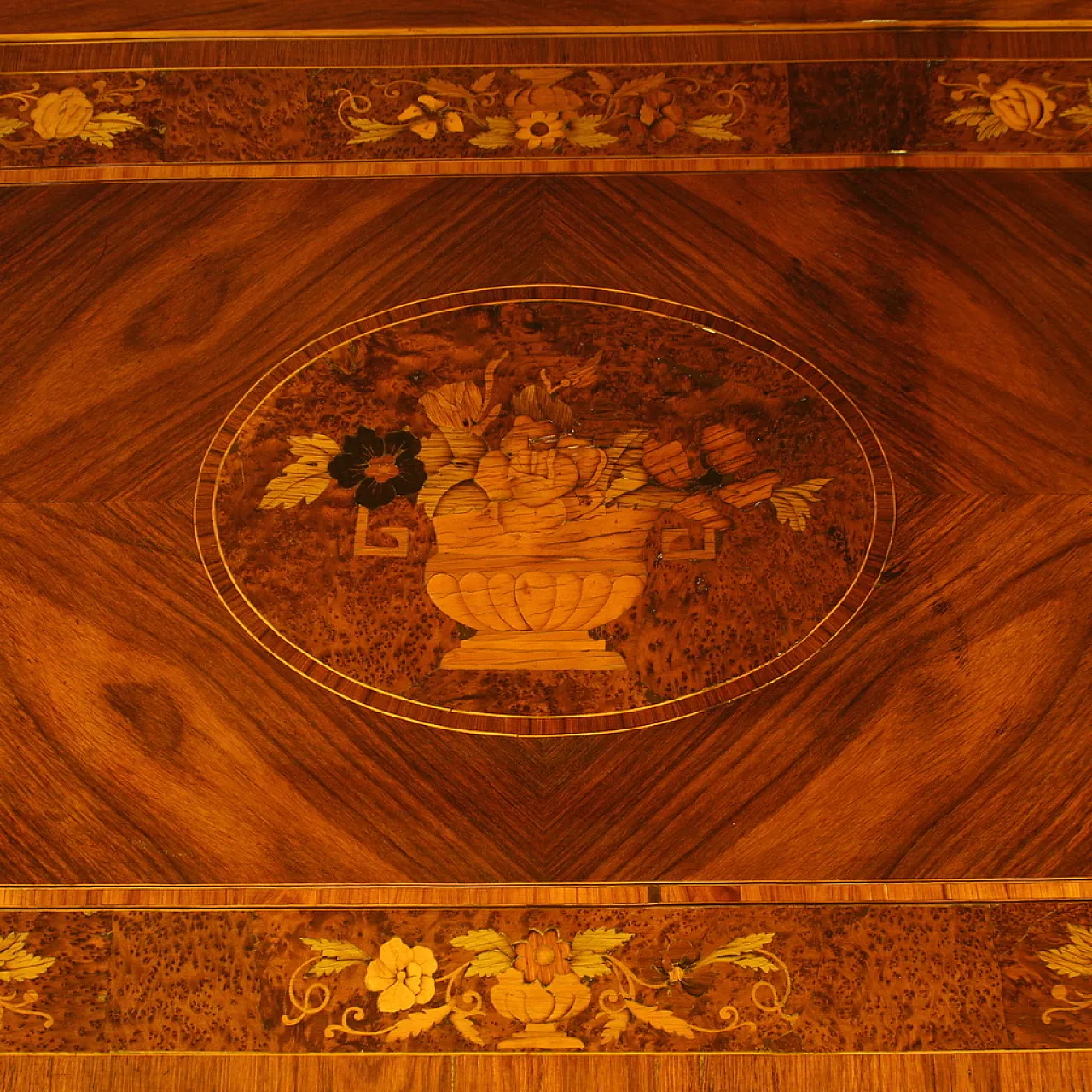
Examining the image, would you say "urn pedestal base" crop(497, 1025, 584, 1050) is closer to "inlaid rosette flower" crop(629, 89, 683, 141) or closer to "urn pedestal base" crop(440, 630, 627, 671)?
"urn pedestal base" crop(440, 630, 627, 671)

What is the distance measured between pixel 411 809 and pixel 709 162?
100cm

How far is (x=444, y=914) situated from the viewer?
3.90 feet

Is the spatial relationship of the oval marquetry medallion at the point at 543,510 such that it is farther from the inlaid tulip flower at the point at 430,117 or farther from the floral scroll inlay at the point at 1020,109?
the floral scroll inlay at the point at 1020,109

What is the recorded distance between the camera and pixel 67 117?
1502 millimetres

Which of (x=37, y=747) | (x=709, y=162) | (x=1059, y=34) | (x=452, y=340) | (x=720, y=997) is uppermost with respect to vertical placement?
(x=1059, y=34)

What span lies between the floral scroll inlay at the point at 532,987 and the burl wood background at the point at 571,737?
0.10 ft

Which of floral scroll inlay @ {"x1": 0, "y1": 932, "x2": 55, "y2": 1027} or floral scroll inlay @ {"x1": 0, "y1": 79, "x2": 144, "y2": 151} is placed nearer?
floral scroll inlay @ {"x1": 0, "y1": 932, "x2": 55, "y2": 1027}

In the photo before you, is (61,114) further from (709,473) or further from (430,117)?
(709,473)

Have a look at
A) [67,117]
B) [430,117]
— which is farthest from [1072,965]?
[67,117]

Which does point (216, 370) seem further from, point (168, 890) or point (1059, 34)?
point (1059, 34)

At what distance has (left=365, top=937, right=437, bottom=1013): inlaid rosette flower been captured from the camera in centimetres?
116

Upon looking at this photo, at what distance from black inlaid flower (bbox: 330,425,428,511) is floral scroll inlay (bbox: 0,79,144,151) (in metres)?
0.63

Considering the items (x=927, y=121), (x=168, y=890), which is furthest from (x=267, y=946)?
(x=927, y=121)

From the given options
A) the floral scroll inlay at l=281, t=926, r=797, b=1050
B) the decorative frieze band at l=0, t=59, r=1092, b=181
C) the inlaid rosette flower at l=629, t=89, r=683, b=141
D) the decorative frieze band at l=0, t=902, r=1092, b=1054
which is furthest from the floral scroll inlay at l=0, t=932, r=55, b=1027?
the inlaid rosette flower at l=629, t=89, r=683, b=141
